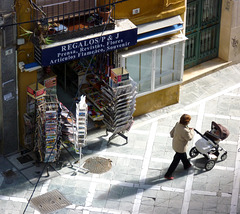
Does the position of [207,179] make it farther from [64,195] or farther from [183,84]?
[183,84]

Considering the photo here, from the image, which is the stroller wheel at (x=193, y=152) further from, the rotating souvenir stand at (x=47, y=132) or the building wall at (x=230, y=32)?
the building wall at (x=230, y=32)

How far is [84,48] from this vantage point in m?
16.2

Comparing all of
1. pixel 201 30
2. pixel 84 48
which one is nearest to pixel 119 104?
pixel 84 48

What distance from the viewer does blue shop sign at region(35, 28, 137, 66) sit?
15.7 meters

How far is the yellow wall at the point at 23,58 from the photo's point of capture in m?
15.4

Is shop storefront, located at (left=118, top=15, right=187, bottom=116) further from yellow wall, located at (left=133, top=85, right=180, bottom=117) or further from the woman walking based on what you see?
the woman walking

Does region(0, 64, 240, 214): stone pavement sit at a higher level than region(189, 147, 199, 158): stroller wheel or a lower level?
lower

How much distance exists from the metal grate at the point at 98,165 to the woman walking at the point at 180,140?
5.26 ft

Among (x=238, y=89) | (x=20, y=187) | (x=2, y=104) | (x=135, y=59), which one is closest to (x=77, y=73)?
(x=135, y=59)

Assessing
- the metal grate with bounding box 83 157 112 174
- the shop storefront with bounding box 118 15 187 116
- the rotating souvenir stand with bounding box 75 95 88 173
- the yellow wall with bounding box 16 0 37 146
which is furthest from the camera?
the shop storefront with bounding box 118 15 187 116

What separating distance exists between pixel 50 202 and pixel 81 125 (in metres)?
2.10

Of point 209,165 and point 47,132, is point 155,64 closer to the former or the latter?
point 209,165

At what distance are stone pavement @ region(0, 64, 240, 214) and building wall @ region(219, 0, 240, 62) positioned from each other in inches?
140

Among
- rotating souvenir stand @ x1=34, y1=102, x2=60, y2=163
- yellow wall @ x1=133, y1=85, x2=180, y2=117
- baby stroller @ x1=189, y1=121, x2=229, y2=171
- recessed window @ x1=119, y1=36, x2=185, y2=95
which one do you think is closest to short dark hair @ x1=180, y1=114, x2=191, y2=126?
baby stroller @ x1=189, y1=121, x2=229, y2=171
